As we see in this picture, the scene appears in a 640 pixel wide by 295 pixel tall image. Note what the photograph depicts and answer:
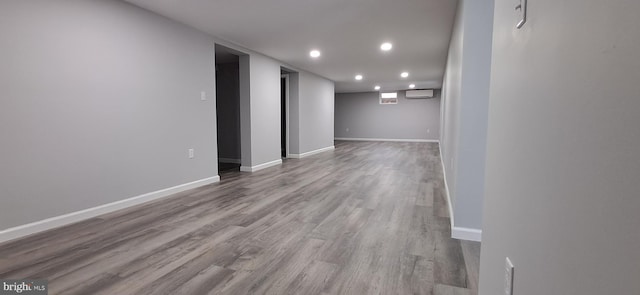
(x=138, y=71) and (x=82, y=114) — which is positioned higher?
(x=138, y=71)

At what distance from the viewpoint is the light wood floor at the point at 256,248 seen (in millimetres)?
1702

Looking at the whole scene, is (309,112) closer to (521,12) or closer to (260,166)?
(260,166)

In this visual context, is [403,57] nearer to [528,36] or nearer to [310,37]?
[310,37]

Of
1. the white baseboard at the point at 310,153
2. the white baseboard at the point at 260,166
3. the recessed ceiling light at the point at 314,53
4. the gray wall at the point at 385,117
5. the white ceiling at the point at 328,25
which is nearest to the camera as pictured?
the white ceiling at the point at 328,25

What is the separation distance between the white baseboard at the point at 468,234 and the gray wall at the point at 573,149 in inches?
54.6

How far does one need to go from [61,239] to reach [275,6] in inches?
111

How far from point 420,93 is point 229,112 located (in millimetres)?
7594

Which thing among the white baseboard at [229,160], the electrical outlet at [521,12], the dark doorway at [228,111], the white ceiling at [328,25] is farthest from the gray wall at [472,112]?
the white baseboard at [229,160]

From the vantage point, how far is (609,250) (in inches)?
18.4

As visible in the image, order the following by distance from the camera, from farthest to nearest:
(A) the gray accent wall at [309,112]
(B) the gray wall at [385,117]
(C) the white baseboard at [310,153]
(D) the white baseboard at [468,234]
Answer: (B) the gray wall at [385,117], (C) the white baseboard at [310,153], (A) the gray accent wall at [309,112], (D) the white baseboard at [468,234]

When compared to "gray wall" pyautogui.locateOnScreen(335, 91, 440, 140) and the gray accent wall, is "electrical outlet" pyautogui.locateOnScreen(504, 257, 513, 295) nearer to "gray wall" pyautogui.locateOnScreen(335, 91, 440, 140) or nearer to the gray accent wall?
the gray accent wall

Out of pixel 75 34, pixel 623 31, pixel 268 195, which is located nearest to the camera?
pixel 623 31

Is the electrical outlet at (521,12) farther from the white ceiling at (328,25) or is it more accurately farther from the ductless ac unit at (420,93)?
the ductless ac unit at (420,93)

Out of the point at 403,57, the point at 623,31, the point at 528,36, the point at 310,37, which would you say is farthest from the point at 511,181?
the point at 403,57
